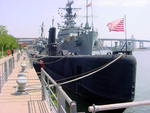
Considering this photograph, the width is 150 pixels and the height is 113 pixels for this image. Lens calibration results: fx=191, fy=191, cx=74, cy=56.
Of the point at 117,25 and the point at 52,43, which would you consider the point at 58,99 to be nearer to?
the point at 117,25

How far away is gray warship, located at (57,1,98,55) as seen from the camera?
2567cm

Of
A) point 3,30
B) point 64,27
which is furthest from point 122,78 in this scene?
point 3,30

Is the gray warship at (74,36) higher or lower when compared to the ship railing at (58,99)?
higher

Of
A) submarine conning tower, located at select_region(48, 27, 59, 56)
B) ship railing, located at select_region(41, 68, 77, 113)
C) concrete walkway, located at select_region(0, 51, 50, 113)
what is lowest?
concrete walkway, located at select_region(0, 51, 50, 113)

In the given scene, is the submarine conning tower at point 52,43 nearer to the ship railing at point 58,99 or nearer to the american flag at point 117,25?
the american flag at point 117,25

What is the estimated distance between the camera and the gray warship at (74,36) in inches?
1011

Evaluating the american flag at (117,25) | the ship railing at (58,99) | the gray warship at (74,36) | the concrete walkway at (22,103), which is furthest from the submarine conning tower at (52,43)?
the ship railing at (58,99)

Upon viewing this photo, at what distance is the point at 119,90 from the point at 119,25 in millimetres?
4157

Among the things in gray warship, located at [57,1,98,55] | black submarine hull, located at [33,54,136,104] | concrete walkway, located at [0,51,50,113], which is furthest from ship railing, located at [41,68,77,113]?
gray warship, located at [57,1,98,55]

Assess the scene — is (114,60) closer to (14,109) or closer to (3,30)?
(14,109)

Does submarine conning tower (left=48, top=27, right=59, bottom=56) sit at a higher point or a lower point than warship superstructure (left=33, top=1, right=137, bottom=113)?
higher

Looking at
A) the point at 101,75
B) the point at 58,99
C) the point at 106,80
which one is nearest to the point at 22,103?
the point at 58,99

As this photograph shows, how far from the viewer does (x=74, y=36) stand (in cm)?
3009

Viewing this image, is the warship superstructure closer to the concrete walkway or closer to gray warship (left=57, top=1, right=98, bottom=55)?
the concrete walkway
